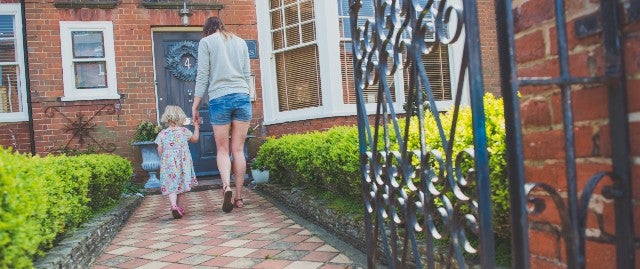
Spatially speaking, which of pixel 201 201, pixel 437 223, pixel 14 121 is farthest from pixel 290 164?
pixel 14 121

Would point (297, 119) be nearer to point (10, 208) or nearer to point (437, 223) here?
point (437, 223)

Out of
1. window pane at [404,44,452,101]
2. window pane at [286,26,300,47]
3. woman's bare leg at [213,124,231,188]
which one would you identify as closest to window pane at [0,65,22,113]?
window pane at [286,26,300,47]

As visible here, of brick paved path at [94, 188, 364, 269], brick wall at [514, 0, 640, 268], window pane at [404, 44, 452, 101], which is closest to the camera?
brick wall at [514, 0, 640, 268]

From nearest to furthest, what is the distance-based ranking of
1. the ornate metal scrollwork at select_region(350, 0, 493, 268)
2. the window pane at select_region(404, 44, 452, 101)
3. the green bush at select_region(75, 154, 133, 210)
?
the ornate metal scrollwork at select_region(350, 0, 493, 268), the green bush at select_region(75, 154, 133, 210), the window pane at select_region(404, 44, 452, 101)

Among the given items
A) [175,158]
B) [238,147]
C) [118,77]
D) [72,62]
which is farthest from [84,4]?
[238,147]

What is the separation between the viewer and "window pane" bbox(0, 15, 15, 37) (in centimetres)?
708

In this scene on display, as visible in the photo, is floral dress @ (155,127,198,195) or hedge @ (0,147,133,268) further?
floral dress @ (155,127,198,195)

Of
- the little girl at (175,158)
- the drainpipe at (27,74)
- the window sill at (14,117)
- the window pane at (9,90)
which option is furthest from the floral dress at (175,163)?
the window pane at (9,90)

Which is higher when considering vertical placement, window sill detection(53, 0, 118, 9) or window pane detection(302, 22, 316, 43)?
window sill detection(53, 0, 118, 9)

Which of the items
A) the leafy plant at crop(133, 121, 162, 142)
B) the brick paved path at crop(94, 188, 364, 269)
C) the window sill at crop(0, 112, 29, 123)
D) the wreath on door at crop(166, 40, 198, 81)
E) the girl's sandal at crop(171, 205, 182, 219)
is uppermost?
the wreath on door at crop(166, 40, 198, 81)

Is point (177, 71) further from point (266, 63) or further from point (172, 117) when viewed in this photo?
point (172, 117)

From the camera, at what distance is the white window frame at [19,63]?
23.0 feet

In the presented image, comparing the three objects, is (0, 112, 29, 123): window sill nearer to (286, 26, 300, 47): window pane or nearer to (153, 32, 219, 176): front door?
(153, 32, 219, 176): front door

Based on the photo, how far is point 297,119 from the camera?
7.30 meters
